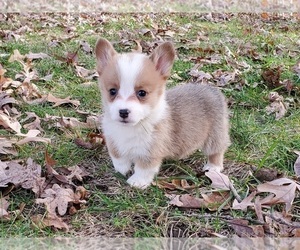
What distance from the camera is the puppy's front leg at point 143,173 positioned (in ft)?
7.75

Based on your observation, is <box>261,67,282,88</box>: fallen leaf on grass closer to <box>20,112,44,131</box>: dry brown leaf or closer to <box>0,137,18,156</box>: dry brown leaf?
<box>20,112,44,131</box>: dry brown leaf

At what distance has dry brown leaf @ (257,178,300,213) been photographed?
2188mm

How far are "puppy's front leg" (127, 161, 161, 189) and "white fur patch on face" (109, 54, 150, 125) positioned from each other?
28 cm

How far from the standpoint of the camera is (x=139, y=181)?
93.4 inches

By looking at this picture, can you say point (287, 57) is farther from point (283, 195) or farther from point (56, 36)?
point (283, 195)

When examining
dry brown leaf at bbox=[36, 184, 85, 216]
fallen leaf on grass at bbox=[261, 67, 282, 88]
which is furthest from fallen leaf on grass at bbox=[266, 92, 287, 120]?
dry brown leaf at bbox=[36, 184, 85, 216]

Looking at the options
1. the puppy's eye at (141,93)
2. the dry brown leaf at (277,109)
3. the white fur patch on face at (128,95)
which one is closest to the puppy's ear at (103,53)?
→ the white fur patch on face at (128,95)

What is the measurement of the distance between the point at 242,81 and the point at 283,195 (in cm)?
190

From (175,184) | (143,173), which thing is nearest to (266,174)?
(175,184)

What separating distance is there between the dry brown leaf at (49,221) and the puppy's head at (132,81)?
0.54 m

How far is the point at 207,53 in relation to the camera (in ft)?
16.8

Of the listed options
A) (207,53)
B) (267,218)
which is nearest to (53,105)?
(267,218)

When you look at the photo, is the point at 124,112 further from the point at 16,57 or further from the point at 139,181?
the point at 16,57

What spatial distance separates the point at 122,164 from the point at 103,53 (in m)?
0.58
